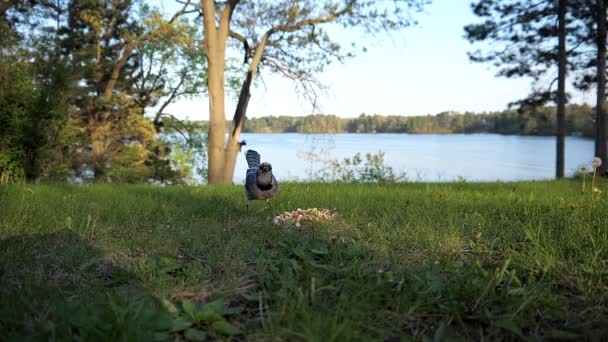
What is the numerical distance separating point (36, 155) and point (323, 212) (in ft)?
27.6

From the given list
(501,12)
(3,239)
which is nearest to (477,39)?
(501,12)

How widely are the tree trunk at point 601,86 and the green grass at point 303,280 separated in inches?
435

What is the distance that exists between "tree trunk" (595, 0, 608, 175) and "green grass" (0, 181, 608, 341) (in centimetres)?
1105

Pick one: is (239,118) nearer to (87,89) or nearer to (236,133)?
(236,133)

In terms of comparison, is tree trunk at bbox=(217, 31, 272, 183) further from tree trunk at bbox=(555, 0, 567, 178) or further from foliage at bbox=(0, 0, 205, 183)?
tree trunk at bbox=(555, 0, 567, 178)

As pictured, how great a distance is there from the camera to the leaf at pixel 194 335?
1.75 metres

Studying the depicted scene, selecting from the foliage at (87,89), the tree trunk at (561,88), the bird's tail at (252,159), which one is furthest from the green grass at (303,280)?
the tree trunk at (561,88)

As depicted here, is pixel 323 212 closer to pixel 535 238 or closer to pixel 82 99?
pixel 535 238

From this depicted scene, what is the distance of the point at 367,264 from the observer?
2623mm

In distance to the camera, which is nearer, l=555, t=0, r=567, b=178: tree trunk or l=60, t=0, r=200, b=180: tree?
l=555, t=0, r=567, b=178: tree trunk

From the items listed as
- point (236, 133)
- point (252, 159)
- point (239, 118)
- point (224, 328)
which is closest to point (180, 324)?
point (224, 328)

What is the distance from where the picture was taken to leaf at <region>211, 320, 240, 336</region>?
70.3 inches

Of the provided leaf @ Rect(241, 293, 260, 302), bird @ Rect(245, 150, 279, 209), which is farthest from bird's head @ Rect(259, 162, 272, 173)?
leaf @ Rect(241, 293, 260, 302)

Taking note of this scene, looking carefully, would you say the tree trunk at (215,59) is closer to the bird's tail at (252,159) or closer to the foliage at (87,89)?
the foliage at (87,89)
